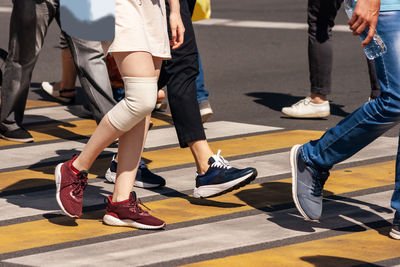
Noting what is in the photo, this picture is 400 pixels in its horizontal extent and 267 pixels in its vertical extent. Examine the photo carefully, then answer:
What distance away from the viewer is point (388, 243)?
16.6 feet

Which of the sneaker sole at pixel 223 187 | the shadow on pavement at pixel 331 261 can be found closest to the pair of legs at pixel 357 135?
the sneaker sole at pixel 223 187

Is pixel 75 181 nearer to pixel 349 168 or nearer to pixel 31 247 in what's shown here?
pixel 31 247

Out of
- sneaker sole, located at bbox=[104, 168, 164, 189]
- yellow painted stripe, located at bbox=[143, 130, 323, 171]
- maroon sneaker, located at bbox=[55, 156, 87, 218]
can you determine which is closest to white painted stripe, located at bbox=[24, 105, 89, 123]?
yellow painted stripe, located at bbox=[143, 130, 323, 171]

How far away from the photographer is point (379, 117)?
503 centimetres

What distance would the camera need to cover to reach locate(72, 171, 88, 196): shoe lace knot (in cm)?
535

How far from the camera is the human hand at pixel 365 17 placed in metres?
4.88

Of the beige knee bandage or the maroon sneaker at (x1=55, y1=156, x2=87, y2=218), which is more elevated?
the beige knee bandage

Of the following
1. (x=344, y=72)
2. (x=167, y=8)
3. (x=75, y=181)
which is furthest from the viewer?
(x=344, y=72)

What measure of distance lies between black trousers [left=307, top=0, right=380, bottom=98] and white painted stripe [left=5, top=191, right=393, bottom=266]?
3099 mm

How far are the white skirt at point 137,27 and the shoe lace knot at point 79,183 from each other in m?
0.66

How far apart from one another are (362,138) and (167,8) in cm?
144

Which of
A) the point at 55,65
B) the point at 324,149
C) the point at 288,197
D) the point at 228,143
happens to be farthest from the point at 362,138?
the point at 55,65

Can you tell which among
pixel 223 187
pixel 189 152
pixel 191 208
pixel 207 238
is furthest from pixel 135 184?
pixel 207 238

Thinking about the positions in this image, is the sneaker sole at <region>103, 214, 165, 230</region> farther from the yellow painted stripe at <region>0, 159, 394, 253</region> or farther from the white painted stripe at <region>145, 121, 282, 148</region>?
the white painted stripe at <region>145, 121, 282, 148</region>
